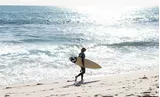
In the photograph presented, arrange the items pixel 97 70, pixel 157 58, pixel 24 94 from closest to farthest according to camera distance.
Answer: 1. pixel 24 94
2. pixel 97 70
3. pixel 157 58

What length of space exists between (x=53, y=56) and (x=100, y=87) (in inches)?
422

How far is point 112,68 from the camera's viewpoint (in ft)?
61.1

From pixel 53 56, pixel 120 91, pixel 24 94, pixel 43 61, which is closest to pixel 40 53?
pixel 53 56

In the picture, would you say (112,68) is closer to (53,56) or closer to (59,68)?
(59,68)

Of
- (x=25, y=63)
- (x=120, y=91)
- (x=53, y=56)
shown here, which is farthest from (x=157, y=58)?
(x=120, y=91)

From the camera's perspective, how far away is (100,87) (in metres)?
12.3

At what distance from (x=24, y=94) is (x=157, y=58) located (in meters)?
12.5

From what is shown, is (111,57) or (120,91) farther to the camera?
(111,57)

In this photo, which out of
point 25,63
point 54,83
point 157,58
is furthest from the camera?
point 157,58

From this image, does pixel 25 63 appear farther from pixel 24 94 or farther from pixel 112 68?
pixel 24 94

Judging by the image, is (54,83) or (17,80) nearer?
(54,83)

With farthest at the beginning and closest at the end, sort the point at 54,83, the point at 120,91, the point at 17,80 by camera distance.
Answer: the point at 17,80 → the point at 54,83 → the point at 120,91

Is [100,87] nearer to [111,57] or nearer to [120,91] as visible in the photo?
[120,91]

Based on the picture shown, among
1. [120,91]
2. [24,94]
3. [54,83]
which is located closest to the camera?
[120,91]
